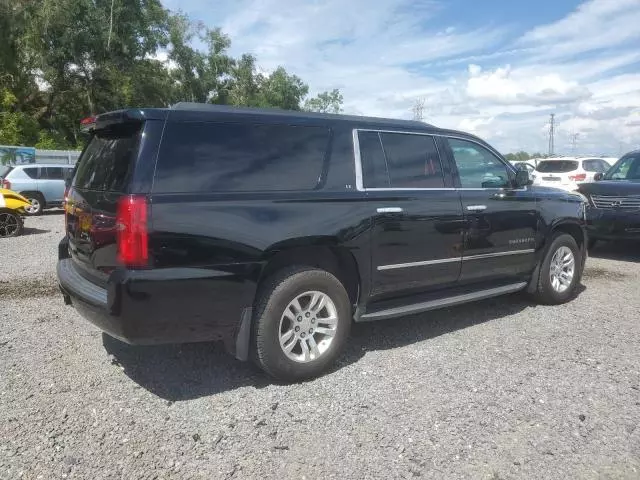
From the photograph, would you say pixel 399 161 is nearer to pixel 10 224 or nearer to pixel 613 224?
pixel 613 224

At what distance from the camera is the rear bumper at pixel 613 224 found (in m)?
8.29

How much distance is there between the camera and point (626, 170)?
9508 mm

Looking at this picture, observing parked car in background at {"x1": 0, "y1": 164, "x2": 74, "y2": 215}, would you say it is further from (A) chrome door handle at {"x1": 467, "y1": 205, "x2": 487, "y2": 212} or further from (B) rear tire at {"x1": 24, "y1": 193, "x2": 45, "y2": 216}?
(A) chrome door handle at {"x1": 467, "y1": 205, "x2": 487, "y2": 212}

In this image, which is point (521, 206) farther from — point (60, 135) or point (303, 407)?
point (60, 135)

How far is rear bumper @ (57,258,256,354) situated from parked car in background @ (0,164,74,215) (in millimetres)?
13888

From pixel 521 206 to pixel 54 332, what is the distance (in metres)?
4.49

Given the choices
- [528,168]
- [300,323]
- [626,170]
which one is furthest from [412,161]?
[626,170]

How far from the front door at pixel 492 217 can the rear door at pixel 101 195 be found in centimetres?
281

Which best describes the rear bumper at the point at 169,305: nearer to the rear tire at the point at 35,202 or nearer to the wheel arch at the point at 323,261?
the wheel arch at the point at 323,261

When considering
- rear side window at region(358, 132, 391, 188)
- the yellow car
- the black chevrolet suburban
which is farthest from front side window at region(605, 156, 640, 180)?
the yellow car

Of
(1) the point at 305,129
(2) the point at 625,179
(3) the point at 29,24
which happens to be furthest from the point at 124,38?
(1) the point at 305,129

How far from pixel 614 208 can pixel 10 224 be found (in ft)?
36.6

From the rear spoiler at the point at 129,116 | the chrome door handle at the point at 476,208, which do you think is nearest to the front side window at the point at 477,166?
the chrome door handle at the point at 476,208

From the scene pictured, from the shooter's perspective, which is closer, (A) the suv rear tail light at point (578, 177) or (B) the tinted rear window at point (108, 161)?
(B) the tinted rear window at point (108, 161)
